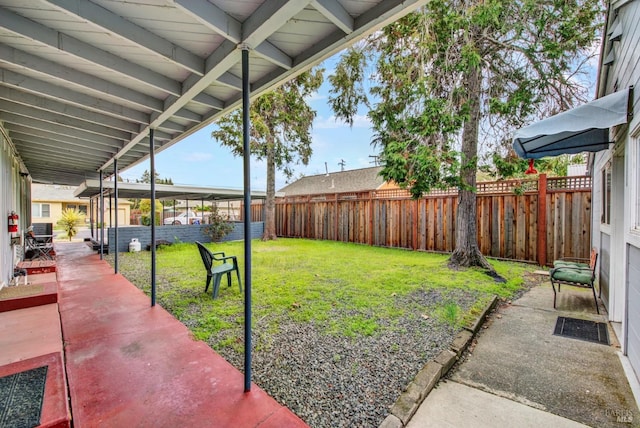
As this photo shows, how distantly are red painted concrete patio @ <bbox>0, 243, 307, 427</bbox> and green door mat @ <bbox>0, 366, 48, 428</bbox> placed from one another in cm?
12

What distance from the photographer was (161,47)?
218cm

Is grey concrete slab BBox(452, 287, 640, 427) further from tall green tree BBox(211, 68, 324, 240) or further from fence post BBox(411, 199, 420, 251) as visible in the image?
tall green tree BBox(211, 68, 324, 240)

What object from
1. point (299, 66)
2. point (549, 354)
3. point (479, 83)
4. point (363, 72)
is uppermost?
point (363, 72)

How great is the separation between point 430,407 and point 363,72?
6.73 metres

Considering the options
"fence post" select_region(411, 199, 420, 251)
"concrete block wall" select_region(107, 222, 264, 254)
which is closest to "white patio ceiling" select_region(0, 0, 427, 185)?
"concrete block wall" select_region(107, 222, 264, 254)

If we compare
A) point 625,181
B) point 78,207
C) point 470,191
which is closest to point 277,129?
point 470,191

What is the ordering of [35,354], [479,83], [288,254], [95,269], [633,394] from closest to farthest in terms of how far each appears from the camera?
[633,394] < [35,354] < [479,83] < [95,269] < [288,254]

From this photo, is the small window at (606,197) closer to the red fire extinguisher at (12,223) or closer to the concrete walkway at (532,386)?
the concrete walkway at (532,386)

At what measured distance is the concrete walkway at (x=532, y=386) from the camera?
6.47 ft

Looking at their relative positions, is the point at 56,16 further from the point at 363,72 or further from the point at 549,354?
the point at 363,72

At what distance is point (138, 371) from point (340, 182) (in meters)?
17.4

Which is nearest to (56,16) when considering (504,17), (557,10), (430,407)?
(430,407)

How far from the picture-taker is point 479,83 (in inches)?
237

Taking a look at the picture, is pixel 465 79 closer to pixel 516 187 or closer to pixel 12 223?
pixel 516 187
